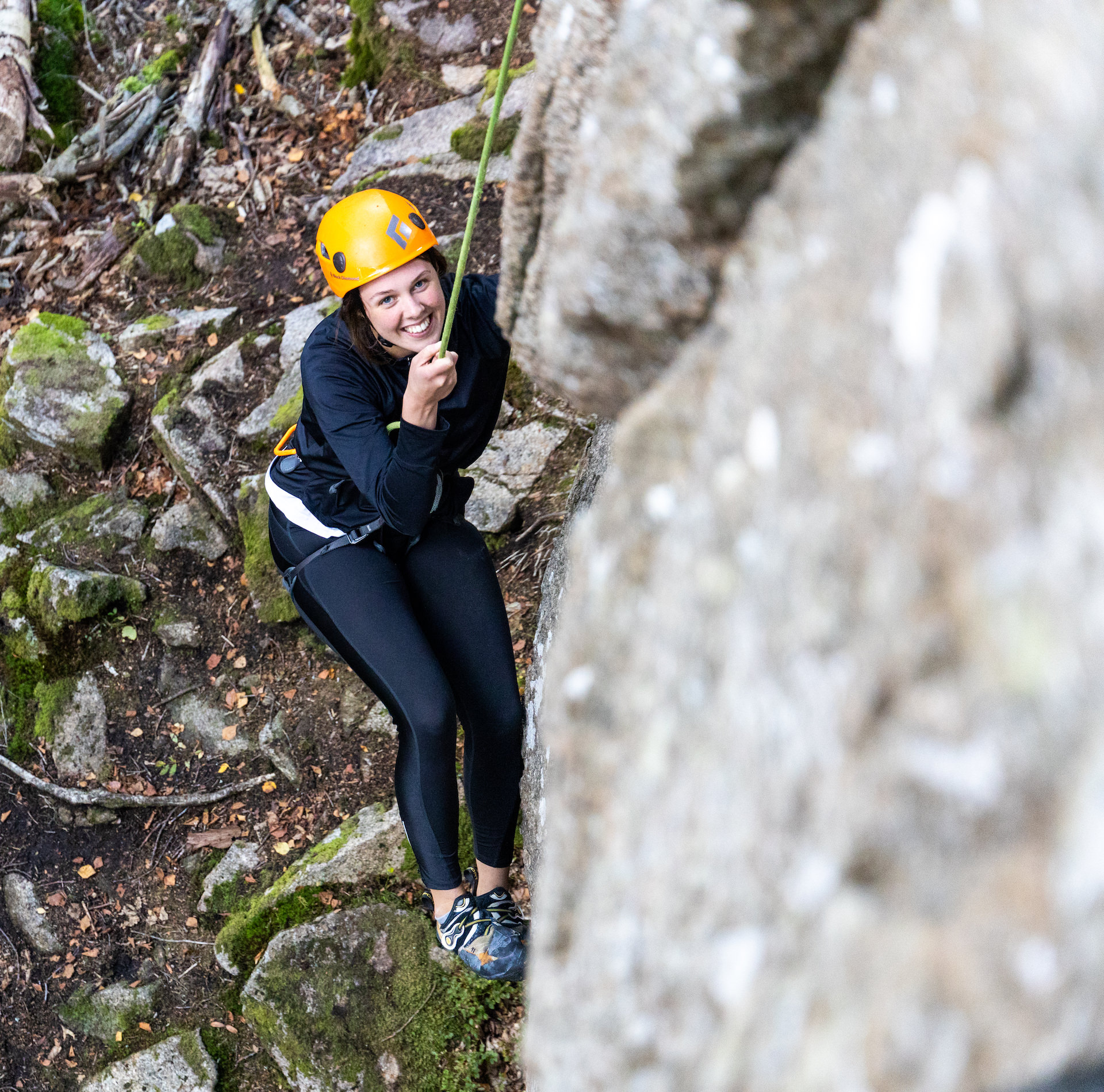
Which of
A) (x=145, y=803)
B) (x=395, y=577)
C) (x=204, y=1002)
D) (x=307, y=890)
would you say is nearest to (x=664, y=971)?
(x=395, y=577)

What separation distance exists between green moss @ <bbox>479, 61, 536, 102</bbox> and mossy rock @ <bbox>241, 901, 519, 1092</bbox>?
17.9 feet

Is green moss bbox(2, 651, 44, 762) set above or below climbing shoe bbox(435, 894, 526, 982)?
below

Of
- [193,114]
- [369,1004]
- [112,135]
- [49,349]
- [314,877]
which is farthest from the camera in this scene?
[112,135]

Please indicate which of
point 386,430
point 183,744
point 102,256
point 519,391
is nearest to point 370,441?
point 386,430

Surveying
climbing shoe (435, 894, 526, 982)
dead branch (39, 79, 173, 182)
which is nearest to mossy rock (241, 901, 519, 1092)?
climbing shoe (435, 894, 526, 982)

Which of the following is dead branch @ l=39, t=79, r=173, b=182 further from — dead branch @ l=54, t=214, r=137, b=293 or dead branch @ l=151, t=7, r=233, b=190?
dead branch @ l=54, t=214, r=137, b=293

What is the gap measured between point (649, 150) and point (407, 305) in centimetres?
196

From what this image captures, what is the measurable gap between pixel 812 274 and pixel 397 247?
2.43 metres

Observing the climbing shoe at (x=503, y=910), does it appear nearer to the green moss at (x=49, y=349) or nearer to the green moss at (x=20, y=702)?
the green moss at (x=20, y=702)

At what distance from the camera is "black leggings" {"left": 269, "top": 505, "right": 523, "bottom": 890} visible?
3234 mm

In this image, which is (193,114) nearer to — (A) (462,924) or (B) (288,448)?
(B) (288,448)

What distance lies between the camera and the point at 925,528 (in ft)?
3.12

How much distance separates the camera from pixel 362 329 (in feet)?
11.1

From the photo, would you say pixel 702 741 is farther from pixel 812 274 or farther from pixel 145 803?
pixel 145 803
